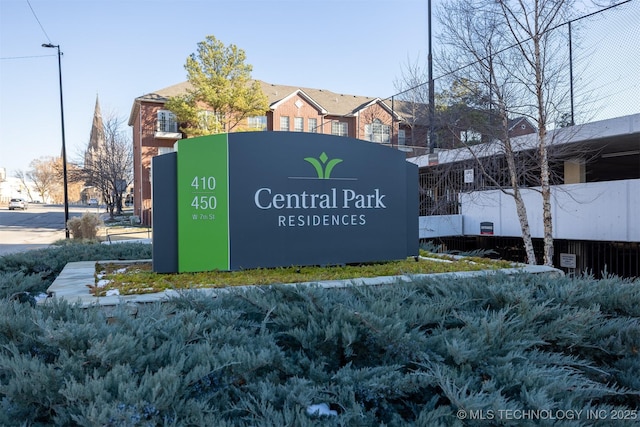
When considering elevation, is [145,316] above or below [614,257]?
above

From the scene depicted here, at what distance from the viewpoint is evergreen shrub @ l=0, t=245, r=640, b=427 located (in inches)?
80.9

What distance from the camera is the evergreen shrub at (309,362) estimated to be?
2.05 meters

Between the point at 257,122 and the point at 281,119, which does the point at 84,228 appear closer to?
the point at 257,122

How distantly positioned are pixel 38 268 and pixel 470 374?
6.66 metres

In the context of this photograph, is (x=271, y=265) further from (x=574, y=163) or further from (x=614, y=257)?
(x=574, y=163)

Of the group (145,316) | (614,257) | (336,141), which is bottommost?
(614,257)

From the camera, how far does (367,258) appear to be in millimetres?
6867

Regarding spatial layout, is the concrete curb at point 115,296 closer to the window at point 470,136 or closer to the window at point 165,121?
the window at point 470,136

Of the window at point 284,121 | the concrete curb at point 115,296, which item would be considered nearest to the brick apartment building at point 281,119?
the window at point 284,121

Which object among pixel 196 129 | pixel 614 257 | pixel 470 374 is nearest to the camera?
pixel 470 374

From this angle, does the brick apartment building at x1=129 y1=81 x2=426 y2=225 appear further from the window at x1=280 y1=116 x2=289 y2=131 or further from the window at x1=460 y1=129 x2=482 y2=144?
the window at x1=460 y1=129 x2=482 y2=144

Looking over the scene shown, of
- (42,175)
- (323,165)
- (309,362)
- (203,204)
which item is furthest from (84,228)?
(42,175)

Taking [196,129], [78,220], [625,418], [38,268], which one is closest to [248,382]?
[625,418]

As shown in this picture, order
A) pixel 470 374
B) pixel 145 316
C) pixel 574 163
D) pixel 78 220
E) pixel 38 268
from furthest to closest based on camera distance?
pixel 78 220, pixel 574 163, pixel 38 268, pixel 145 316, pixel 470 374
